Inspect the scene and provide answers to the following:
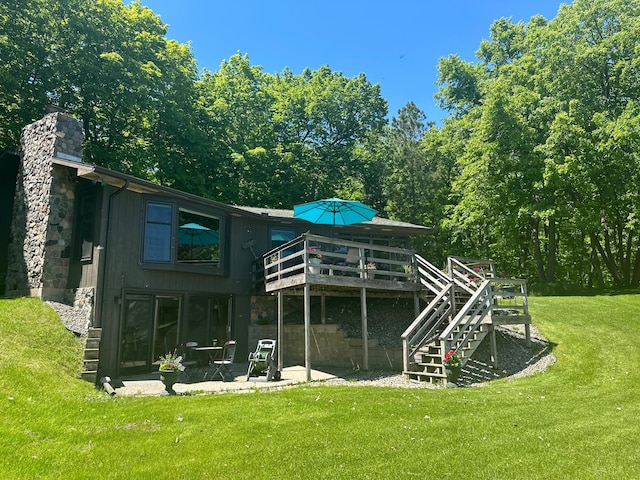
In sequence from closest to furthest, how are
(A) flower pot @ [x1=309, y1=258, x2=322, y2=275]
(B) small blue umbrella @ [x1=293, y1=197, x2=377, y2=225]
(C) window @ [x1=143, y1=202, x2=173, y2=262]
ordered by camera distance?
(A) flower pot @ [x1=309, y1=258, x2=322, y2=275] → (C) window @ [x1=143, y1=202, x2=173, y2=262] → (B) small blue umbrella @ [x1=293, y1=197, x2=377, y2=225]

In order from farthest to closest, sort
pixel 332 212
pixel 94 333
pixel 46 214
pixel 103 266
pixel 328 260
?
pixel 328 260
pixel 332 212
pixel 46 214
pixel 103 266
pixel 94 333

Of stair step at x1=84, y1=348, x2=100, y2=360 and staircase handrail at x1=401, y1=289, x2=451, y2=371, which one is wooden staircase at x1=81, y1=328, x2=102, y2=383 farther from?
staircase handrail at x1=401, y1=289, x2=451, y2=371

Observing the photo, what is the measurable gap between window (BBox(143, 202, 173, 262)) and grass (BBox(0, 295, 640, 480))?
278 centimetres

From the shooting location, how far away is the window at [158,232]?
11.0m

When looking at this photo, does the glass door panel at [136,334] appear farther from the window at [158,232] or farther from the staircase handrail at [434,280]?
the staircase handrail at [434,280]

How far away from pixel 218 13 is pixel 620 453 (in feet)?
62.6

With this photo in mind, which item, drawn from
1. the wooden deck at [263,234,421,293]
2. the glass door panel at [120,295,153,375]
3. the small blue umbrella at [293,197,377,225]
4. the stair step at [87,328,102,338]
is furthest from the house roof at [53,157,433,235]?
the stair step at [87,328,102,338]

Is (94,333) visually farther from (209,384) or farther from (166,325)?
(209,384)

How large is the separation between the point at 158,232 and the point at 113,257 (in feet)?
4.13

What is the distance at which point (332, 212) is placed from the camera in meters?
12.7

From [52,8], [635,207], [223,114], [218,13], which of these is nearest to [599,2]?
[635,207]

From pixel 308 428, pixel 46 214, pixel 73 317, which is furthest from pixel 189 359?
pixel 308 428

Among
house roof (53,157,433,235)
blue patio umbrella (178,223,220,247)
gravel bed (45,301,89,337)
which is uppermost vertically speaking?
house roof (53,157,433,235)

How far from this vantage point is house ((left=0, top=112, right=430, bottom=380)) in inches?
401
